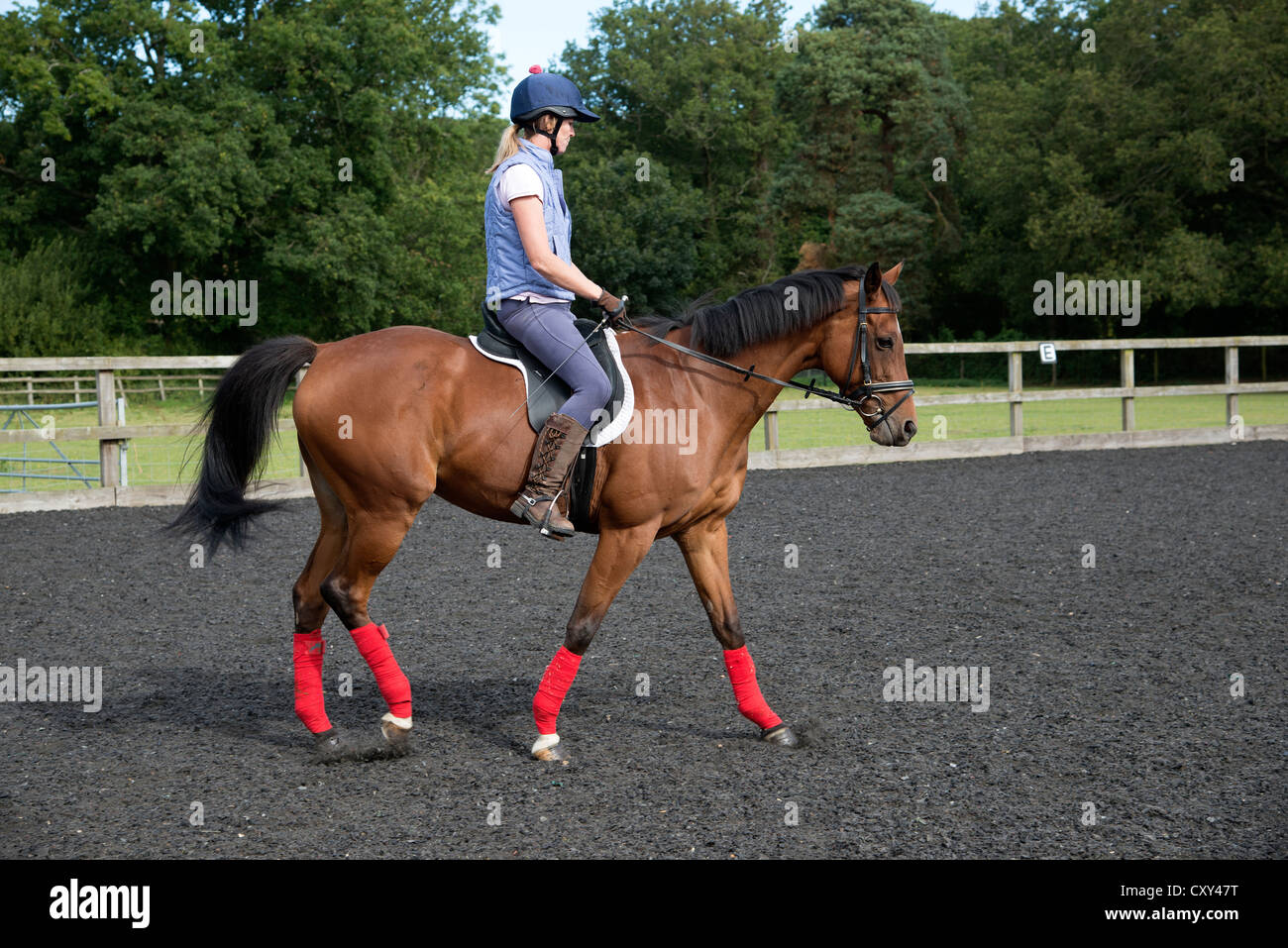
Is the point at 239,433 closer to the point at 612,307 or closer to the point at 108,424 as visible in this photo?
the point at 612,307

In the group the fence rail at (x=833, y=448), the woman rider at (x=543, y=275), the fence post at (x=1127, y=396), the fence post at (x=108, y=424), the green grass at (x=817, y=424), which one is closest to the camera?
the woman rider at (x=543, y=275)

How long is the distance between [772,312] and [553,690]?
1.95m

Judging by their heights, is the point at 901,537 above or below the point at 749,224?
below

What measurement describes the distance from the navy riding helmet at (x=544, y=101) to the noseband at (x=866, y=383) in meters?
1.47

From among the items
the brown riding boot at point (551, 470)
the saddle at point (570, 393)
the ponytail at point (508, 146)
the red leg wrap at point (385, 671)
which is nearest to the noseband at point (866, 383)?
the saddle at point (570, 393)

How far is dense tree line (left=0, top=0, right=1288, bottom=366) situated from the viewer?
31.4 meters

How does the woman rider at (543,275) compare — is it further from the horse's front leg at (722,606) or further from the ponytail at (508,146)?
the horse's front leg at (722,606)

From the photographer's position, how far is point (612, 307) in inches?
182

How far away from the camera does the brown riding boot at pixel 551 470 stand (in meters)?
4.53

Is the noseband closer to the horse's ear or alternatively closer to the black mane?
the horse's ear

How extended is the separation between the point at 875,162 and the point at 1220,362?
18.1 m
